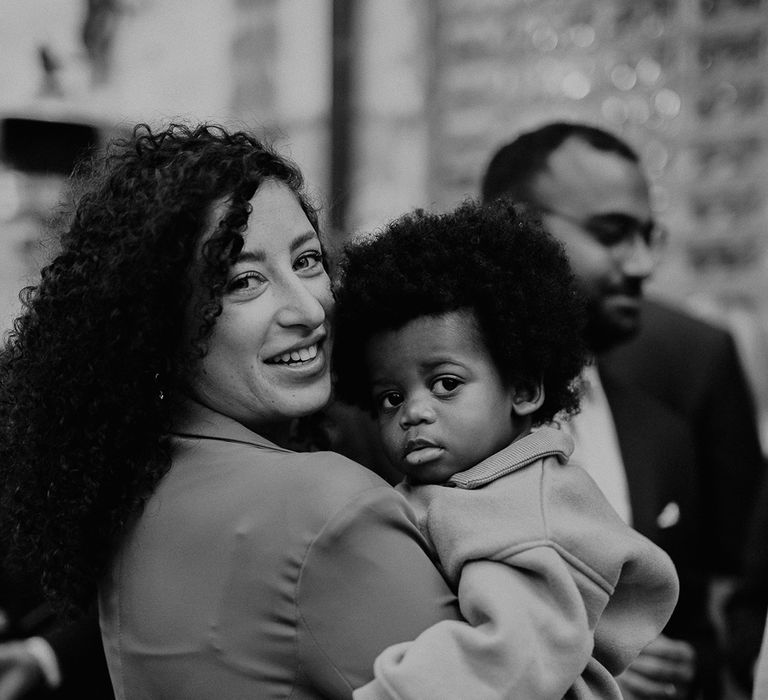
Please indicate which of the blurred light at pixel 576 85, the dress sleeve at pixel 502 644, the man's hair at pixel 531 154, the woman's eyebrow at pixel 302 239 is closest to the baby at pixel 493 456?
the dress sleeve at pixel 502 644

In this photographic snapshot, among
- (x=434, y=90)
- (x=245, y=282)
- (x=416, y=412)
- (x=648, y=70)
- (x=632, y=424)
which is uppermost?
(x=648, y=70)

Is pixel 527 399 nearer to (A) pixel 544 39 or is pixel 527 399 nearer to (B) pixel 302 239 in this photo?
(B) pixel 302 239

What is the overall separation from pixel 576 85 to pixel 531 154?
2.10m

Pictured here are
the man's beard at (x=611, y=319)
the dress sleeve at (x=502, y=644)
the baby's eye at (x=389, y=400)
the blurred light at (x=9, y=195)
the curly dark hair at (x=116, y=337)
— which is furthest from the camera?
the blurred light at (x=9, y=195)

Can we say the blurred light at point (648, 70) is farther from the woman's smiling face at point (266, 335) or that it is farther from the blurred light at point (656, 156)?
the woman's smiling face at point (266, 335)

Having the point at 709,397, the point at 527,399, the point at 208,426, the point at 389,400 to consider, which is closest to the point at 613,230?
the point at 709,397

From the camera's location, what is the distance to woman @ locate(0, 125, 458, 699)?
1831mm

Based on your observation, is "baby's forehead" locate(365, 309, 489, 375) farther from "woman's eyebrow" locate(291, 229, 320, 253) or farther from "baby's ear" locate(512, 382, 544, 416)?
"woman's eyebrow" locate(291, 229, 320, 253)

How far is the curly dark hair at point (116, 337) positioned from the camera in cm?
201

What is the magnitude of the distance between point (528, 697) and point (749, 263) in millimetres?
3856

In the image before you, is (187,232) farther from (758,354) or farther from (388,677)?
(758,354)

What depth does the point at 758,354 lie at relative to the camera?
17.2ft

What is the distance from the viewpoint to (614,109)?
17.8 ft

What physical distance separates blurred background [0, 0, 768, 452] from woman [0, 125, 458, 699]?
273cm
